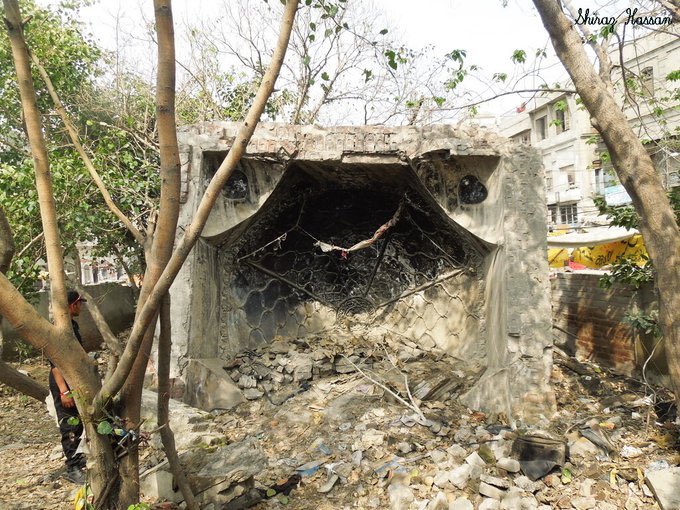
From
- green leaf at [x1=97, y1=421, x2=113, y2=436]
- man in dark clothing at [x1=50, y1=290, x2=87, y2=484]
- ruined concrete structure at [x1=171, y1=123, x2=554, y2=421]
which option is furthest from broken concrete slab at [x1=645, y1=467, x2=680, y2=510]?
man in dark clothing at [x1=50, y1=290, x2=87, y2=484]

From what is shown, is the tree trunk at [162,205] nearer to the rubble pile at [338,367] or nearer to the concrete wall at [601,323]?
the rubble pile at [338,367]

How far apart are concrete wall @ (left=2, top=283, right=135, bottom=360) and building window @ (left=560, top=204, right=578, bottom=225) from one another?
1787cm

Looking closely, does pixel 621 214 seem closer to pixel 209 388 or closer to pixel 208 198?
pixel 208 198

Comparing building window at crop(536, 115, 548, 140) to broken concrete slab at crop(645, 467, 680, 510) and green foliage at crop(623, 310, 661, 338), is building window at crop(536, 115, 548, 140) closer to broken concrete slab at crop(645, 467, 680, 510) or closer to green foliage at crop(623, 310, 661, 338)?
green foliage at crop(623, 310, 661, 338)

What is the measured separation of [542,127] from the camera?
64.8 feet

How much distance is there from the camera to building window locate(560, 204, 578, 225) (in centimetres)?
1927

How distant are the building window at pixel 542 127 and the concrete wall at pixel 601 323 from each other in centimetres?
1343

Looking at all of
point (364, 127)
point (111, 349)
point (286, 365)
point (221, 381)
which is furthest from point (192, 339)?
point (364, 127)

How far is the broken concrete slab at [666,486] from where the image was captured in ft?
10.4

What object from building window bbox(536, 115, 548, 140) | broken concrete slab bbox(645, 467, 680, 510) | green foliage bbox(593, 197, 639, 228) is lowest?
broken concrete slab bbox(645, 467, 680, 510)

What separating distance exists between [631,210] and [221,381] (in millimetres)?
5355

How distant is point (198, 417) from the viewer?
4.45 metres

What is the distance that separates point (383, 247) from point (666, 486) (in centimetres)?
481

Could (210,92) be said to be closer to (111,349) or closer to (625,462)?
(111,349)
